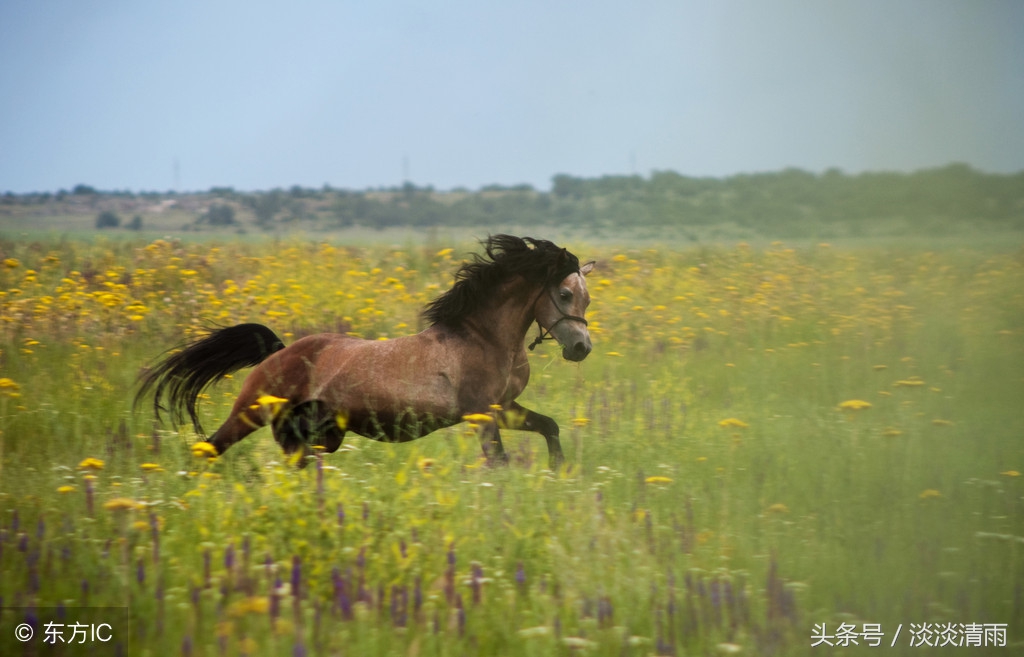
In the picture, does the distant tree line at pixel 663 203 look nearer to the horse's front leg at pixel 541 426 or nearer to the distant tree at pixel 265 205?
the distant tree at pixel 265 205

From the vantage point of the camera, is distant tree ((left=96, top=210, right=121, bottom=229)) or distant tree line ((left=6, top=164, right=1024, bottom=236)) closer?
distant tree line ((left=6, top=164, right=1024, bottom=236))

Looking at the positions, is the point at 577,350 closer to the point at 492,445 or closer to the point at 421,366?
the point at 492,445

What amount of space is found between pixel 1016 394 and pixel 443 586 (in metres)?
7.12

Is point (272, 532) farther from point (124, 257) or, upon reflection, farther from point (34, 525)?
point (124, 257)

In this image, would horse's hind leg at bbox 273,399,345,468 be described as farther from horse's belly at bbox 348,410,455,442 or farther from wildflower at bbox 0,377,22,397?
wildflower at bbox 0,377,22,397

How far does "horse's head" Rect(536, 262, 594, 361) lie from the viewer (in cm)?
559

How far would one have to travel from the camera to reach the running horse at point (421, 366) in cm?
541

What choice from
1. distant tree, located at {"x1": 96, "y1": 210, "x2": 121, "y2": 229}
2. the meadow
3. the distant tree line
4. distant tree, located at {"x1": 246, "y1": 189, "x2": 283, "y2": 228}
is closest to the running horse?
the meadow

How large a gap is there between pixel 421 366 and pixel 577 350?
1.02 metres

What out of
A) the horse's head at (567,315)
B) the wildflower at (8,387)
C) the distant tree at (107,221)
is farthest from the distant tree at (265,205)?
the horse's head at (567,315)

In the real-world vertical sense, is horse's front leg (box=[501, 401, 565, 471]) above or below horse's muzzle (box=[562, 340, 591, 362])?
below

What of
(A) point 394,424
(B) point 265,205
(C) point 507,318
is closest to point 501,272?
(C) point 507,318

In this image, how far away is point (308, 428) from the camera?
5.61 meters

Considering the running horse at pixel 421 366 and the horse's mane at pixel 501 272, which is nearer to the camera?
the running horse at pixel 421 366
